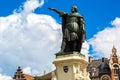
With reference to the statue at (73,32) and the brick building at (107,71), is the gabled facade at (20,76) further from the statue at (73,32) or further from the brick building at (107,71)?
the statue at (73,32)

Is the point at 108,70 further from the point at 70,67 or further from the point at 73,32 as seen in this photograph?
the point at 70,67

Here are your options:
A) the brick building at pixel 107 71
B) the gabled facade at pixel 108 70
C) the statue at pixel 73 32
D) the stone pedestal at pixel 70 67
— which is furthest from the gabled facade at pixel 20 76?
the stone pedestal at pixel 70 67

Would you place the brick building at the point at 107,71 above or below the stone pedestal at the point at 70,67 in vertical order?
above

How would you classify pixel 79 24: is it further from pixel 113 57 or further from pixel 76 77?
pixel 113 57

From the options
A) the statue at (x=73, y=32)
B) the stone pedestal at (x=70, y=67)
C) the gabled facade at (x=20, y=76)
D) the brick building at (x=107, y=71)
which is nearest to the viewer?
the stone pedestal at (x=70, y=67)

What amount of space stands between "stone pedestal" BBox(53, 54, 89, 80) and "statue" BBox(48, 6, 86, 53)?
0.79 metres

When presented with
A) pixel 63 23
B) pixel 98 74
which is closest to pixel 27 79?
pixel 98 74

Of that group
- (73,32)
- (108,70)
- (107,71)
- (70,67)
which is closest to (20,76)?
(107,71)

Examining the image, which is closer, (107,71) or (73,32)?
(73,32)

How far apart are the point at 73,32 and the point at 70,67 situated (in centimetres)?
213

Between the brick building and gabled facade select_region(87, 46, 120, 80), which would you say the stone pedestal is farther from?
gabled facade select_region(87, 46, 120, 80)

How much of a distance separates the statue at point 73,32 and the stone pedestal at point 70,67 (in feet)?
2.58

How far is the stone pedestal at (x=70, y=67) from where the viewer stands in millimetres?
20328

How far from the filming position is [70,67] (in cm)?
2055
